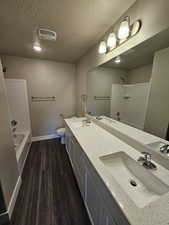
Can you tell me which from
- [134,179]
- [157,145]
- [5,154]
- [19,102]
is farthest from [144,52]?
[19,102]

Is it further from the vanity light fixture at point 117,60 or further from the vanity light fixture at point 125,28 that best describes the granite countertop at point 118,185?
the vanity light fixture at point 125,28

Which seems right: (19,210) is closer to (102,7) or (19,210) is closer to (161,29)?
(161,29)

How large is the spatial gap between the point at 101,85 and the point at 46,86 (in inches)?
72.4

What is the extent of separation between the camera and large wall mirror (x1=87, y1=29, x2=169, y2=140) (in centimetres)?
94

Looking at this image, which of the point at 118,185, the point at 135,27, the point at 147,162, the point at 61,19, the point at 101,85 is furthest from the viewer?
the point at 101,85

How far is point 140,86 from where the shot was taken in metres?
1.19

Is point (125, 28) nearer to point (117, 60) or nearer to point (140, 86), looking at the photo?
point (117, 60)

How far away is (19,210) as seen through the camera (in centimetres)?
124

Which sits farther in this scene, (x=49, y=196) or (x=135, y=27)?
(x=49, y=196)

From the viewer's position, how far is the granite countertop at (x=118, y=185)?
0.48m

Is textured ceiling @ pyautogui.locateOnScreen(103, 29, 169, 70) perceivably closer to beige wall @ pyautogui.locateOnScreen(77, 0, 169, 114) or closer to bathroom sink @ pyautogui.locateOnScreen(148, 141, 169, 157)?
beige wall @ pyautogui.locateOnScreen(77, 0, 169, 114)

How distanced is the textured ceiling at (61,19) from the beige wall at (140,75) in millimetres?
710

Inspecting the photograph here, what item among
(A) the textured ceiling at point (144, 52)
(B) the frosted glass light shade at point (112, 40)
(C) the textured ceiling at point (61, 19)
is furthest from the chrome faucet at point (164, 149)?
(C) the textured ceiling at point (61, 19)

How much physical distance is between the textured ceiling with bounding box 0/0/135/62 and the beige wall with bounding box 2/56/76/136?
72 cm
